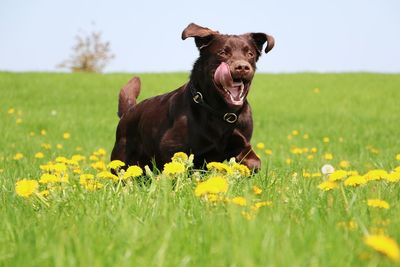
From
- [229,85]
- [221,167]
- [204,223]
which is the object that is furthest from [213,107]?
[204,223]

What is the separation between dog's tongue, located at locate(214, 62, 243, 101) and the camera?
4.36 meters

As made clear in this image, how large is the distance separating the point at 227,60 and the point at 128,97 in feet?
7.37

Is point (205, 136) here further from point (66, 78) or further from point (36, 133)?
point (66, 78)

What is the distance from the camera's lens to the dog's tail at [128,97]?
21.0 feet

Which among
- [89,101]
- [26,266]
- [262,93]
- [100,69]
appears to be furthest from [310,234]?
[100,69]

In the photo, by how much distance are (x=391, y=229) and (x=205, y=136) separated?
256cm

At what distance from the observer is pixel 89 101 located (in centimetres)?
1953

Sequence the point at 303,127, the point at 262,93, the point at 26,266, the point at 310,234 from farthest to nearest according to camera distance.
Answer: the point at 262,93 < the point at 303,127 < the point at 310,234 < the point at 26,266

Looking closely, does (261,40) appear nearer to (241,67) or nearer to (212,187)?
(241,67)

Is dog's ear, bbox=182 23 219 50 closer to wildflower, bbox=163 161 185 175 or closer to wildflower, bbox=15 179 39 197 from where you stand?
wildflower, bbox=163 161 185 175

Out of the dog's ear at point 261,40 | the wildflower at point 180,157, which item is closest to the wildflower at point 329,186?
the wildflower at point 180,157

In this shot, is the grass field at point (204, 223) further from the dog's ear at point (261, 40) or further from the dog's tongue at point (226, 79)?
the dog's ear at point (261, 40)

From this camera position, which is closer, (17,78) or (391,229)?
(391,229)

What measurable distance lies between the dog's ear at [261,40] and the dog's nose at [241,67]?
58cm
